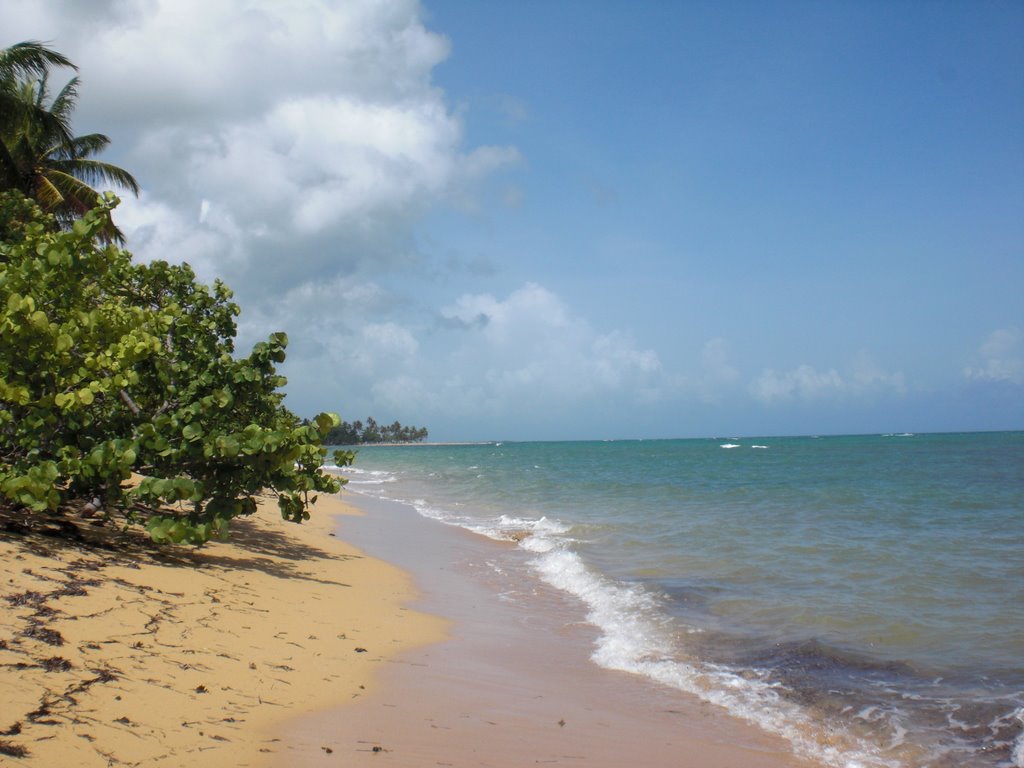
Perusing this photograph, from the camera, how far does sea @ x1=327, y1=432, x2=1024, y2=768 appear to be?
544 centimetres

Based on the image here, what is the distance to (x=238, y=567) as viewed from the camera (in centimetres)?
813

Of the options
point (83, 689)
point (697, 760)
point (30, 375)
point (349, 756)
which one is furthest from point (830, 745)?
point (30, 375)

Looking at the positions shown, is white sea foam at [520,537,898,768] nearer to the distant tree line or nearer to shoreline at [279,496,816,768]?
shoreline at [279,496,816,768]

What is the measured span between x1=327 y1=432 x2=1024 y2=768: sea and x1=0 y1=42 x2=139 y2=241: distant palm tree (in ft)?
44.3

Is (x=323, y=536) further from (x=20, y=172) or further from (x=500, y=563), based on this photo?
(x=20, y=172)

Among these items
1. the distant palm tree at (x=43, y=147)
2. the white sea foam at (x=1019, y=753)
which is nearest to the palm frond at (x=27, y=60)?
the distant palm tree at (x=43, y=147)

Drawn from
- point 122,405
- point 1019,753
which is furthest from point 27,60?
point 1019,753

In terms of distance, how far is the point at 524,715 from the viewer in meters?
4.96

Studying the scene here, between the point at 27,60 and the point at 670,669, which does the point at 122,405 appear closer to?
the point at 670,669

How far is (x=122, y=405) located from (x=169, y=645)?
3.65 m

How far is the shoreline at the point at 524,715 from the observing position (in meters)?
4.21

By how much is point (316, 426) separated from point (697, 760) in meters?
4.98

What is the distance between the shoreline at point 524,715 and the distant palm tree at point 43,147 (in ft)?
45.8

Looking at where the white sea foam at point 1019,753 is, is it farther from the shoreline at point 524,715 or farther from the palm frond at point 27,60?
the palm frond at point 27,60
